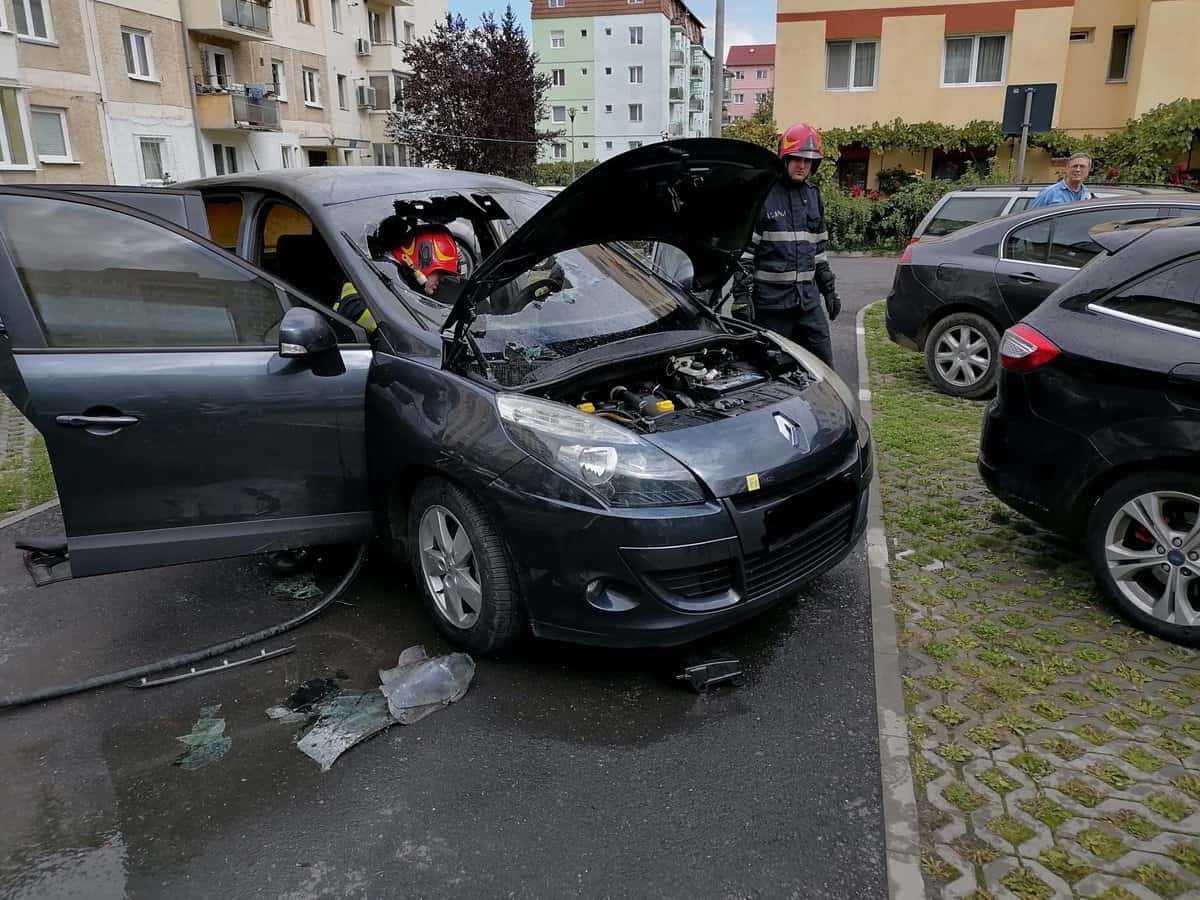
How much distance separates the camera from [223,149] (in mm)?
31891

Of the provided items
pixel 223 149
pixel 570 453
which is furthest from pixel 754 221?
pixel 223 149

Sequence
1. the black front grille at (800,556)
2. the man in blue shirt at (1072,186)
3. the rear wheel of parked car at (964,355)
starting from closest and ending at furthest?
the black front grille at (800,556), the rear wheel of parked car at (964,355), the man in blue shirt at (1072,186)

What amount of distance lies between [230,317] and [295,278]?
3.42ft

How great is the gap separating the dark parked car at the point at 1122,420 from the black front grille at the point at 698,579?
5.63 feet

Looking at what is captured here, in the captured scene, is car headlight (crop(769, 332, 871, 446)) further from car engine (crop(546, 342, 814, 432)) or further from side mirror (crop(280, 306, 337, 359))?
side mirror (crop(280, 306, 337, 359))

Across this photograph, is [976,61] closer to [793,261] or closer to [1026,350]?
[793,261]

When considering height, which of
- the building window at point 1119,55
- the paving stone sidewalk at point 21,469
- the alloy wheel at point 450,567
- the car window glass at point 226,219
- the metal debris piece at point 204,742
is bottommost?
the paving stone sidewalk at point 21,469

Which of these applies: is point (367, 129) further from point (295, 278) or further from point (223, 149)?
point (295, 278)

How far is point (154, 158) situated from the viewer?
91.9ft

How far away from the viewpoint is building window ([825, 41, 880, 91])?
26078 millimetres

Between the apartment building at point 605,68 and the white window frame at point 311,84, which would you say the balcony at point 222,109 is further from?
the apartment building at point 605,68

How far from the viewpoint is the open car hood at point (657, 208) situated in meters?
3.54

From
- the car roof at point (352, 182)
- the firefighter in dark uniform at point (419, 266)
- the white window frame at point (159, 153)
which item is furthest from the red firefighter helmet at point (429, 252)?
the white window frame at point (159, 153)

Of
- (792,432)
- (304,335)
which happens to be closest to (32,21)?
(304,335)
